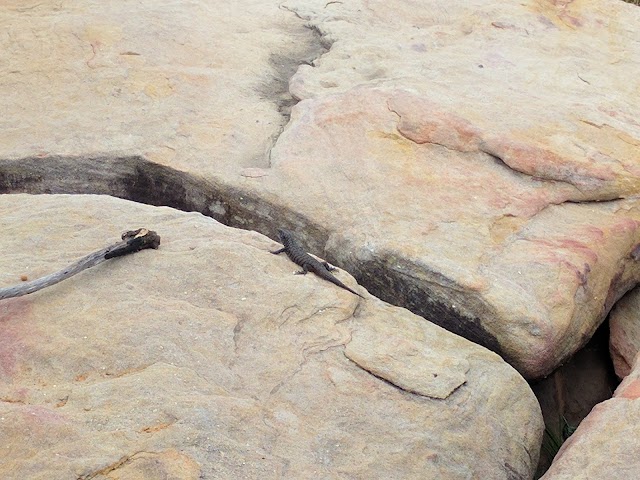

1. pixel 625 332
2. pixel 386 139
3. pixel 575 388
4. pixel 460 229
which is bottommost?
pixel 575 388

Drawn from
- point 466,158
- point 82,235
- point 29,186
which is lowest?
point 29,186

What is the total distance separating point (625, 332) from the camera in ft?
16.2

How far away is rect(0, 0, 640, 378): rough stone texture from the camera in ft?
14.6

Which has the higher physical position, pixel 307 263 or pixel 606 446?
pixel 606 446

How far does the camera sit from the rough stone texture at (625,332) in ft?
15.7

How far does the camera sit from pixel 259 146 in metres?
5.46

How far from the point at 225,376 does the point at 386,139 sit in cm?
232

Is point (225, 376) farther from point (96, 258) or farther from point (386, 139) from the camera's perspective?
point (386, 139)

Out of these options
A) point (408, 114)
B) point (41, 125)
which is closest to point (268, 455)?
point (408, 114)

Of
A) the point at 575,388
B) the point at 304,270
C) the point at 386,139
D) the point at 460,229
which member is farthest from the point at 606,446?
the point at 386,139

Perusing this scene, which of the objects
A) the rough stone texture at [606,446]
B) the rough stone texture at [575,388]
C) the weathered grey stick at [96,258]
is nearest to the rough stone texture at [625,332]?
the rough stone texture at [575,388]

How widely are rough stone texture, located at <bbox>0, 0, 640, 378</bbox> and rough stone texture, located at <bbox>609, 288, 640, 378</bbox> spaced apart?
210 millimetres

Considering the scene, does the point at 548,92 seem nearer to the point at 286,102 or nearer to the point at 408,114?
the point at 408,114

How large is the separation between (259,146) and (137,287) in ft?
6.01
